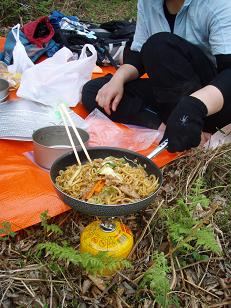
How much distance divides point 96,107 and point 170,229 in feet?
4.57

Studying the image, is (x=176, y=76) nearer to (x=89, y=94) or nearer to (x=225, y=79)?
(x=225, y=79)

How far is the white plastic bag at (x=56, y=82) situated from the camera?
9.91 ft

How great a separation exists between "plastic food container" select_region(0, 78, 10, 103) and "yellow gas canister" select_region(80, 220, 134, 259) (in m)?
1.45

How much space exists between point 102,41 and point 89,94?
3.39 feet

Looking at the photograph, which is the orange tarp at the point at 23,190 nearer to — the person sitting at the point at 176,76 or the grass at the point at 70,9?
the person sitting at the point at 176,76

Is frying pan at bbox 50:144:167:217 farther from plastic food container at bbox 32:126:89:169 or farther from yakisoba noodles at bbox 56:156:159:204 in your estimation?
plastic food container at bbox 32:126:89:169

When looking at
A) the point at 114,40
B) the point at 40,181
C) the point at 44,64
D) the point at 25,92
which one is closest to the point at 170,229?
the point at 40,181

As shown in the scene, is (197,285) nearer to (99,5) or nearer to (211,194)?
(211,194)

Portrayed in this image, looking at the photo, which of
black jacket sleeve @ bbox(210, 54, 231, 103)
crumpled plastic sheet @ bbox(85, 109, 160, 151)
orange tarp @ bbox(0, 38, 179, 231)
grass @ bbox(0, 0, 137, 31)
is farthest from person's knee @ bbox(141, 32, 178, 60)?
grass @ bbox(0, 0, 137, 31)

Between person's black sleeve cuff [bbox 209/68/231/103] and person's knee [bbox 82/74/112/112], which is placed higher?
person's black sleeve cuff [bbox 209/68/231/103]

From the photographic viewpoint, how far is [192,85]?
261 cm

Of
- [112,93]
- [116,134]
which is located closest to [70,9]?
[112,93]

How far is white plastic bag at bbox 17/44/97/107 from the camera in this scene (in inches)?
119

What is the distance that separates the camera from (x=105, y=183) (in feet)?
5.74
